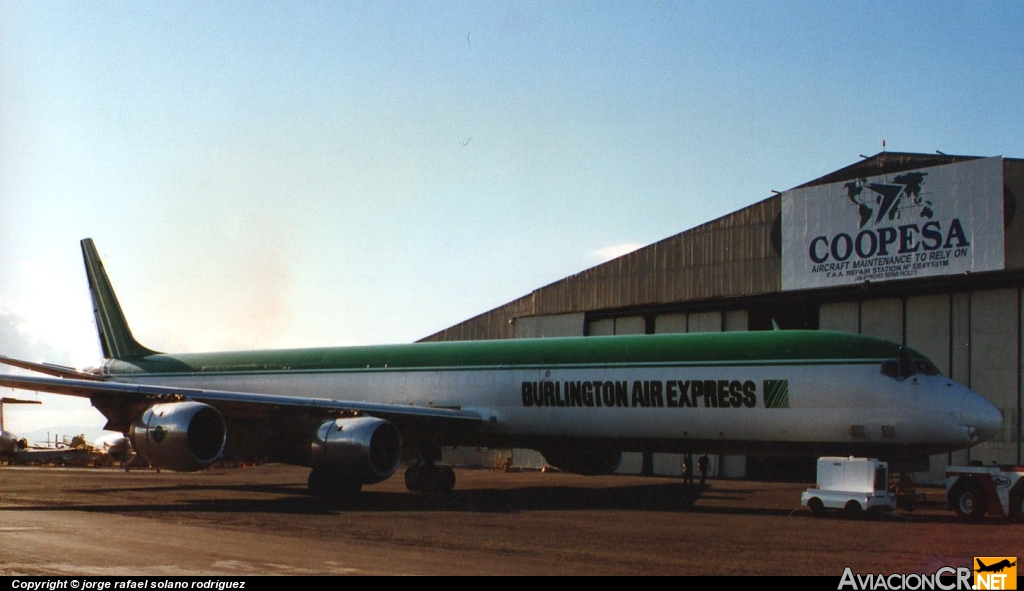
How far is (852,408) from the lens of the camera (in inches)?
847

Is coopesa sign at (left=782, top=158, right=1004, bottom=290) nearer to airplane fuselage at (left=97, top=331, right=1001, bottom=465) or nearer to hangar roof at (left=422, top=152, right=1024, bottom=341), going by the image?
hangar roof at (left=422, top=152, right=1024, bottom=341)

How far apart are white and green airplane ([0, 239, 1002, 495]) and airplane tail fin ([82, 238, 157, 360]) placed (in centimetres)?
1072

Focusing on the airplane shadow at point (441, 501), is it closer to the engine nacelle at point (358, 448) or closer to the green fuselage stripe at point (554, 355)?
the engine nacelle at point (358, 448)

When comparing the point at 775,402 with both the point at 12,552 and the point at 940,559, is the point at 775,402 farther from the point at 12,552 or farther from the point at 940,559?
the point at 12,552

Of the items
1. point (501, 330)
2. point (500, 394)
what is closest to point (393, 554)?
point (500, 394)

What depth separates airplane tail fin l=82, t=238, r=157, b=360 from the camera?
36125 millimetres

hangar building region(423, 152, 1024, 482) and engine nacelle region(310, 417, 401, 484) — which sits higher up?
hangar building region(423, 152, 1024, 482)

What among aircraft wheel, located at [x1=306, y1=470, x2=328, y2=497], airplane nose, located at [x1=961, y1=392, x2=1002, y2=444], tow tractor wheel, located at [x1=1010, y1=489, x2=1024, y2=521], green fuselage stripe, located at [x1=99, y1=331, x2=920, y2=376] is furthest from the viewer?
aircraft wheel, located at [x1=306, y1=470, x2=328, y2=497]

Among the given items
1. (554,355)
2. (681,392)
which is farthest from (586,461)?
(681,392)

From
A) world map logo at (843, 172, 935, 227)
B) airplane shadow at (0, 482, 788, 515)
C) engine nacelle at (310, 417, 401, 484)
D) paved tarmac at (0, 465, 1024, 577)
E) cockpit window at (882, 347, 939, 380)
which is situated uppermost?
world map logo at (843, 172, 935, 227)

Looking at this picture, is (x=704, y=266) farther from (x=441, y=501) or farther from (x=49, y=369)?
(x=49, y=369)

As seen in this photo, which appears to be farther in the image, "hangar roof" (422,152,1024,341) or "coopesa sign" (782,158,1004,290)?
"hangar roof" (422,152,1024,341)

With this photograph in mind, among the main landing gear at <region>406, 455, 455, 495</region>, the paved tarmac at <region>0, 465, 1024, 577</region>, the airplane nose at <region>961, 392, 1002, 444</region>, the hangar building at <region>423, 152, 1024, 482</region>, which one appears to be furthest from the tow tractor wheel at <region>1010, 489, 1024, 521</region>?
the main landing gear at <region>406, 455, 455, 495</region>

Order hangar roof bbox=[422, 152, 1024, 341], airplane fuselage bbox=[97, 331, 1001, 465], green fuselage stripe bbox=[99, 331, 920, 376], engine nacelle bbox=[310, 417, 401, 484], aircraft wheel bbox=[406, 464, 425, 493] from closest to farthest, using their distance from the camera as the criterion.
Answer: airplane fuselage bbox=[97, 331, 1001, 465]
green fuselage stripe bbox=[99, 331, 920, 376]
engine nacelle bbox=[310, 417, 401, 484]
aircraft wheel bbox=[406, 464, 425, 493]
hangar roof bbox=[422, 152, 1024, 341]
